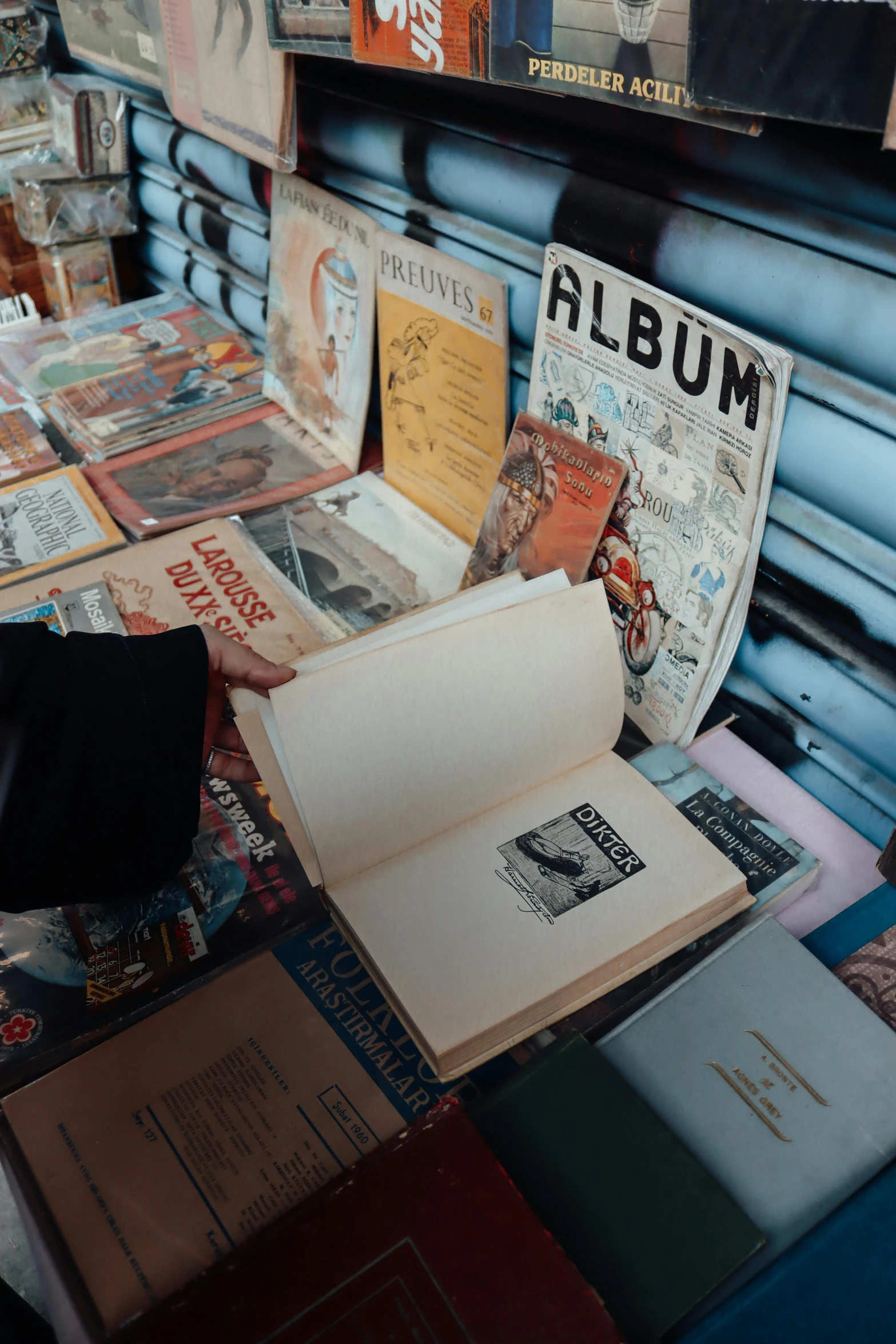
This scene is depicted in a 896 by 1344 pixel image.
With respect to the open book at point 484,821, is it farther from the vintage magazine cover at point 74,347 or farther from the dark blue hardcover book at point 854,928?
the vintage magazine cover at point 74,347

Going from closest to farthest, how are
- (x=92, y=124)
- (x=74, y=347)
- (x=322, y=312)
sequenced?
(x=322, y=312) < (x=74, y=347) < (x=92, y=124)

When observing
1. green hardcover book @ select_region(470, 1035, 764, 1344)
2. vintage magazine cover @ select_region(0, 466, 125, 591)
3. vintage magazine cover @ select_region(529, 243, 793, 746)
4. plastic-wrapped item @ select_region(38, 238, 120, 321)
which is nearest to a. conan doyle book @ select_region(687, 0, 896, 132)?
vintage magazine cover @ select_region(529, 243, 793, 746)

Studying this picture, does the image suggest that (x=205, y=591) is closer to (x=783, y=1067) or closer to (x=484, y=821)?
(x=484, y=821)

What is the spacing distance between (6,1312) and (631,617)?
0.85 meters

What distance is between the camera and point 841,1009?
77 cm

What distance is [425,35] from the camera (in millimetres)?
982

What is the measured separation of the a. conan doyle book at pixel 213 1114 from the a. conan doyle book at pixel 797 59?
30.6 inches

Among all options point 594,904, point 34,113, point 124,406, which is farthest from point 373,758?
point 34,113

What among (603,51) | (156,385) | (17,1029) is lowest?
(17,1029)

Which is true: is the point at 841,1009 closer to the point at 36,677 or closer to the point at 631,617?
the point at 631,617

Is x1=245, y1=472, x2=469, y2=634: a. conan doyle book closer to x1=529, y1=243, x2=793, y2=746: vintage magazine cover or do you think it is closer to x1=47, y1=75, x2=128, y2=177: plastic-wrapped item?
x1=529, y1=243, x2=793, y2=746: vintage magazine cover

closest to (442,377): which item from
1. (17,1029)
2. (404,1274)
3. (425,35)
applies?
(425,35)

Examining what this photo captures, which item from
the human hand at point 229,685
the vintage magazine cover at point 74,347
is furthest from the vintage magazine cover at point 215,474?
the human hand at point 229,685

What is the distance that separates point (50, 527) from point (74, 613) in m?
0.27
